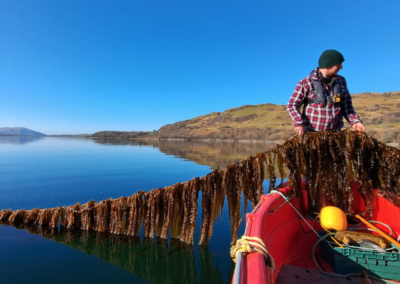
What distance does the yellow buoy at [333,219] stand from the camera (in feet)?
14.2

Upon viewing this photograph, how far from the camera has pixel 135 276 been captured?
554 centimetres

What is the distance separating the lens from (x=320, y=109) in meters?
4.75

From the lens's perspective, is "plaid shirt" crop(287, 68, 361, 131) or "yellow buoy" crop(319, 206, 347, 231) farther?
"plaid shirt" crop(287, 68, 361, 131)

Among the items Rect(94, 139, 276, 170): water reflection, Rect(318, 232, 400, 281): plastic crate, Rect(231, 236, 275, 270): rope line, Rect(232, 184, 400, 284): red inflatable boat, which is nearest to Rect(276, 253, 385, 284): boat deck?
Rect(232, 184, 400, 284): red inflatable boat

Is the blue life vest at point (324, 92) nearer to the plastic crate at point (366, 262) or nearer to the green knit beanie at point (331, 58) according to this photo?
the green knit beanie at point (331, 58)

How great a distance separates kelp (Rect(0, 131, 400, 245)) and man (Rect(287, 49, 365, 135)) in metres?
0.36

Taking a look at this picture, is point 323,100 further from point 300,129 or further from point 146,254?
point 146,254

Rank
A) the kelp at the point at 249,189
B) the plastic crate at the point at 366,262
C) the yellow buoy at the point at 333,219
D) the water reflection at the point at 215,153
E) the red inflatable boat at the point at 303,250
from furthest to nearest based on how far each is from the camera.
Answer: the water reflection at the point at 215,153, the kelp at the point at 249,189, the yellow buoy at the point at 333,219, the plastic crate at the point at 366,262, the red inflatable boat at the point at 303,250

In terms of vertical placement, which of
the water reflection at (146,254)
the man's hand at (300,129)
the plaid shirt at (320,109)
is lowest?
the water reflection at (146,254)

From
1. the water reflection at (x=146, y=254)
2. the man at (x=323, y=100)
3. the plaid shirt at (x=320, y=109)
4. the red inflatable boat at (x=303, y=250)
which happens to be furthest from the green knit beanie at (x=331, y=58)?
the water reflection at (x=146, y=254)

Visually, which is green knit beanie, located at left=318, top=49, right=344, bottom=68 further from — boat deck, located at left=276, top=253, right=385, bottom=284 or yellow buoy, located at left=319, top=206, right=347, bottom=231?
boat deck, located at left=276, top=253, right=385, bottom=284

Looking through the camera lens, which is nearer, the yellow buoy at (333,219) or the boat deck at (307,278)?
the boat deck at (307,278)

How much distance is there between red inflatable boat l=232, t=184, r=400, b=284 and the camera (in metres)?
3.46

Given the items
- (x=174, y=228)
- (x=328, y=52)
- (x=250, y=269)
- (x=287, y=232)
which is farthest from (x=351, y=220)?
(x=174, y=228)
